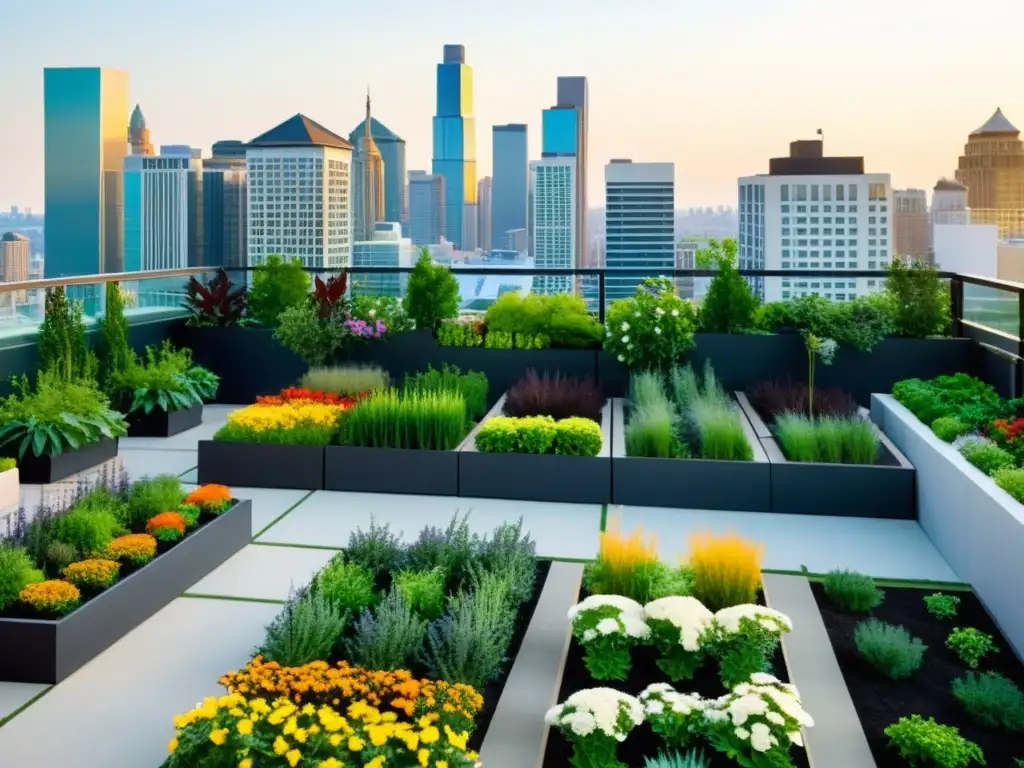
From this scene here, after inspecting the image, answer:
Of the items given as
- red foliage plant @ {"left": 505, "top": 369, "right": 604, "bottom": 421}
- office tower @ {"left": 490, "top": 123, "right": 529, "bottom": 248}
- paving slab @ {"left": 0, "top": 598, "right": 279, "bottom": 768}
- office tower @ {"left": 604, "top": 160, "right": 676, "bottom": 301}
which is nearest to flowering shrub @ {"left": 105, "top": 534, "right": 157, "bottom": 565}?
paving slab @ {"left": 0, "top": 598, "right": 279, "bottom": 768}

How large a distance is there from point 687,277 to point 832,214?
2129 millimetres

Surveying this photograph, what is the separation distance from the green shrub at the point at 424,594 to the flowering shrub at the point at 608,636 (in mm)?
534

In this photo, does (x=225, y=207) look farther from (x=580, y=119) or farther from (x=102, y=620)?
(x=102, y=620)

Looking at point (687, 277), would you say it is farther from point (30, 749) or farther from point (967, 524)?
point (30, 749)

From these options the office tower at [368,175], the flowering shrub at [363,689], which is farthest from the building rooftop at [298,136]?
the flowering shrub at [363,689]

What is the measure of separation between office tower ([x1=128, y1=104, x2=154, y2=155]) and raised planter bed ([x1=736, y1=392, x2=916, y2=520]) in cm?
1854

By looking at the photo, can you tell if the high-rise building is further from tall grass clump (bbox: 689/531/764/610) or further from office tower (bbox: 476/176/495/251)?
tall grass clump (bbox: 689/531/764/610)

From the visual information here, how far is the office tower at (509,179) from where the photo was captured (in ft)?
67.2

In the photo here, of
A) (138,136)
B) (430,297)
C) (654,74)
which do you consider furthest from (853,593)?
(138,136)

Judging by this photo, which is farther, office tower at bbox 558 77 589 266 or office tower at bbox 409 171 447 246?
office tower at bbox 409 171 447 246

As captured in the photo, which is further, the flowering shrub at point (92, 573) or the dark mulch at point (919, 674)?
the flowering shrub at point (92, 573)

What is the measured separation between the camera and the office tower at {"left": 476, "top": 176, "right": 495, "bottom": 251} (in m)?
21.5

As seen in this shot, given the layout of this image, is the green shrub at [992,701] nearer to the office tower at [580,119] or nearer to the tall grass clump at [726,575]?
the tall grass clump at [726,575]

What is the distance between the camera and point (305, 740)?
2184mm
